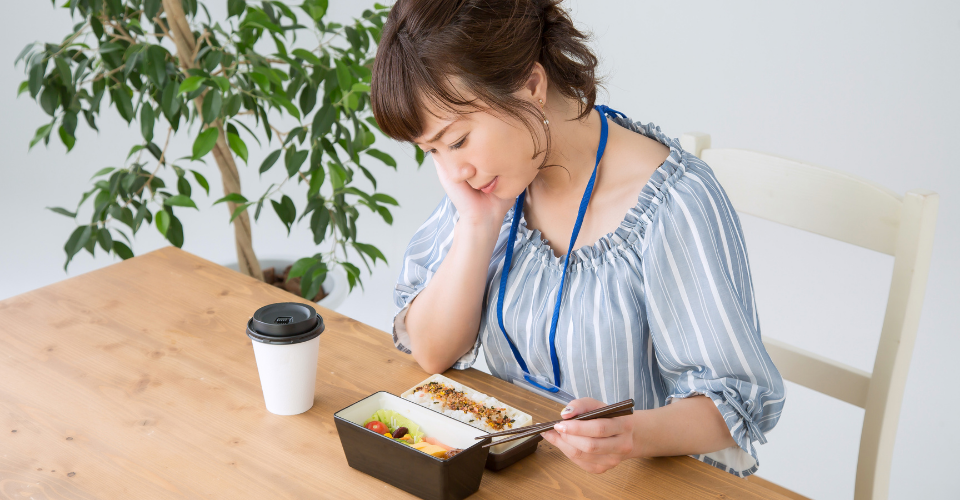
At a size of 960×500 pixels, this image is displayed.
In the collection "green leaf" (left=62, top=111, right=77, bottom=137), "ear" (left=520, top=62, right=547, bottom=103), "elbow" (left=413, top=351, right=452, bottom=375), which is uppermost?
"ear" (left=520, top=62, right=547, bottom=103)

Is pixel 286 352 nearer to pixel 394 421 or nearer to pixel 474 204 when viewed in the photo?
pixel 394 421

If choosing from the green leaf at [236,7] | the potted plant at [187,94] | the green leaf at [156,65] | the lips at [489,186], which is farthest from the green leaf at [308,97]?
the lips at [489,186]

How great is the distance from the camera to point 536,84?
1119mm

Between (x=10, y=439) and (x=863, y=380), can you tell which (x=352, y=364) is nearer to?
(x=10, y=439)

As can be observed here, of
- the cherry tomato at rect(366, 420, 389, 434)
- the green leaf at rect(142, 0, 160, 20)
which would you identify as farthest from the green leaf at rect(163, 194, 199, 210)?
the cherry tomato at rect(366, 420, 389, 434)

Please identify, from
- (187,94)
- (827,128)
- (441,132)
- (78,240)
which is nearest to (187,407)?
(441,132)

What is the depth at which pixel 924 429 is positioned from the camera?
88.5 inches

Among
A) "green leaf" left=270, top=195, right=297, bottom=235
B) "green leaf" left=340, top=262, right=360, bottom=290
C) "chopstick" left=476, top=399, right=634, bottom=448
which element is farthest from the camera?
"green leaf" left=340, top=262, right=360, bottom=290

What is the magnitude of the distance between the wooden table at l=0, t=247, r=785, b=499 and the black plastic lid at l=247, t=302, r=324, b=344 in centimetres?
13

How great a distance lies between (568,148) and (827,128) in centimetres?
140

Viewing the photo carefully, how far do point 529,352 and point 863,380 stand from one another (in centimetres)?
57

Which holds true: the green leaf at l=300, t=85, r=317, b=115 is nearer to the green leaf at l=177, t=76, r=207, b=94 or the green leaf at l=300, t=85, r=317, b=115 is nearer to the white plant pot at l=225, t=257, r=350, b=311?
the green leaf at l=177, t=76, r=207, b=94

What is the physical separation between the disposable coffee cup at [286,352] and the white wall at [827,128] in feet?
2.92

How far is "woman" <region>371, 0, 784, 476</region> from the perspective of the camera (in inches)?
40.3
